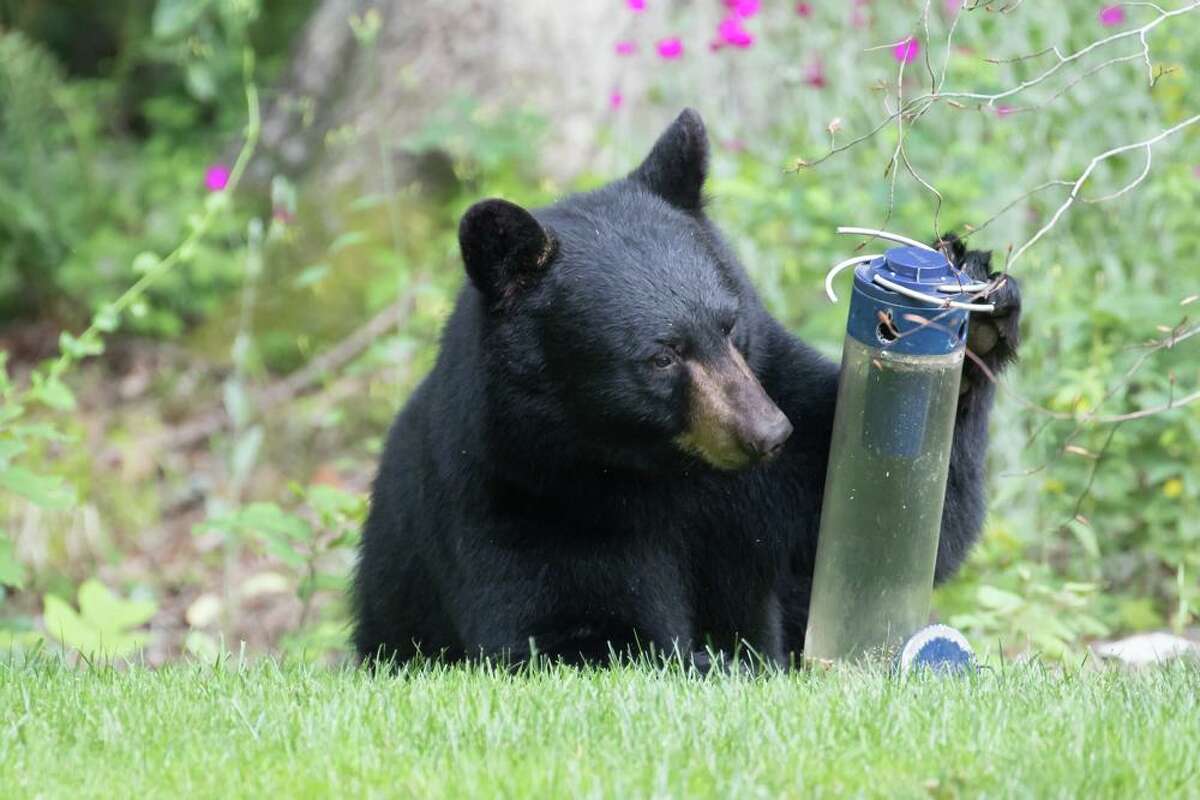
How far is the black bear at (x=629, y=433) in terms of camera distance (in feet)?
14.0

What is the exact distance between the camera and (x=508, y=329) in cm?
440

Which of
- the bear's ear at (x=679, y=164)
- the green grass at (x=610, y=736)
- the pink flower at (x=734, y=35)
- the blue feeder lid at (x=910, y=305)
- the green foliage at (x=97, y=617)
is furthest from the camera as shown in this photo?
the pink flower at (x=734, y=35)

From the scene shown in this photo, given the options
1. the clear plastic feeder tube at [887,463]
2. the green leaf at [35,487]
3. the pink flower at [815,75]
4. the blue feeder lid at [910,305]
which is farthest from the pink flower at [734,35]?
the green leaf at [35,487]

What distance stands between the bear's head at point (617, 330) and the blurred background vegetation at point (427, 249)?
4.70ft

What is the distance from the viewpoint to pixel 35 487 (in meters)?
5.39

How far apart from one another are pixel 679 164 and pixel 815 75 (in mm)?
2705

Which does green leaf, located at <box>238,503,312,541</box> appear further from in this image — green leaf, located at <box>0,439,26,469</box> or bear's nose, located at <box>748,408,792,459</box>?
bear's nose, located at <box>748,408,792,459</box>

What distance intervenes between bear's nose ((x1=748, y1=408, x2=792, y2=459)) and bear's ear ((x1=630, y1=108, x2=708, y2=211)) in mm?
893

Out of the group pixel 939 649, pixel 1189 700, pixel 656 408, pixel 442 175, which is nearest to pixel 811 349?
pixel 656 408

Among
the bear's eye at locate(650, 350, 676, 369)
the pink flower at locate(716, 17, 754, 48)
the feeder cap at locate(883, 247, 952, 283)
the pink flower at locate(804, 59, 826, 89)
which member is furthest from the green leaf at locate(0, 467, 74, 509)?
the pink flower at locate(804, 59, 826, 89)

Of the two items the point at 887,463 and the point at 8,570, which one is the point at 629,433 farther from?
the point at 8,570

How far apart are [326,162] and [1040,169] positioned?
13.6 ft

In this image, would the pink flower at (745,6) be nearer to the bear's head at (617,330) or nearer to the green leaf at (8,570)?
the bear's head at (617,330)

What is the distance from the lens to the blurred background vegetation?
631 cm
